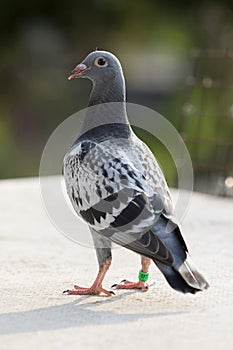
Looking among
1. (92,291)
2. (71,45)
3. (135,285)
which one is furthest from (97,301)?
(71,45)

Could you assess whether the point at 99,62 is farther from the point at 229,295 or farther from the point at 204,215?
the point at 204,215

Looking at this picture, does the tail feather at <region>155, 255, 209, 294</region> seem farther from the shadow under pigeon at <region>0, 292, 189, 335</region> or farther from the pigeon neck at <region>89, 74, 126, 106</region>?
the pigeon neck at <region>89, 74, 126, 106</region>

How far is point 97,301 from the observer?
418 centimetres

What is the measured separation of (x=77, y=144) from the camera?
4.41 m

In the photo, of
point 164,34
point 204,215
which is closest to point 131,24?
point 164,34

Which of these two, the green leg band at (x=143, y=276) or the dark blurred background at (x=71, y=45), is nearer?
the green leg band at (x=143, y=276)

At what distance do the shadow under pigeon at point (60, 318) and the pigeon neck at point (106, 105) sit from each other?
1026 millimetres

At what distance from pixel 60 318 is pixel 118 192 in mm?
679

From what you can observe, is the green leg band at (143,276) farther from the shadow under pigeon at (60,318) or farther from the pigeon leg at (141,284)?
the shadow under pigeon at (60,318)

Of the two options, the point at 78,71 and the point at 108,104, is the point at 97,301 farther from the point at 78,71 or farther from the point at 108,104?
the point at 78,71

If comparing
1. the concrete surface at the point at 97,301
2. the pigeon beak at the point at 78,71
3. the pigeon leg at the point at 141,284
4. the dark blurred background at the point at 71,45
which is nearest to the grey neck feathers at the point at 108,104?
the pigeon beak at the point at 78,71

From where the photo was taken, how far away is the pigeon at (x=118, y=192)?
12.9 feet

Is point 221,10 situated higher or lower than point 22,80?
higher

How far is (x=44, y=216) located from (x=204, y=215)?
4.08 ft
